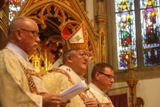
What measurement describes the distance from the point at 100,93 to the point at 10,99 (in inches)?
93.6

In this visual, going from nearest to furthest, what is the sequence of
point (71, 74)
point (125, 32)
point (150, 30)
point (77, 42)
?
point (71, 74)
point (77, 42)
point (150, 30)
point (125, 32)

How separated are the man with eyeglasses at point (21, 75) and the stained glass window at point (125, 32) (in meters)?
7.83

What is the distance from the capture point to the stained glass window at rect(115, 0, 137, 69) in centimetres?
1166

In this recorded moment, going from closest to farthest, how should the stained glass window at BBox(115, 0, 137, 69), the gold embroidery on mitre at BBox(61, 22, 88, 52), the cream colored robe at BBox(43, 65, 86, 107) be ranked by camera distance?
the cream colored robe at BBox(43, 65, 86, 107), the gold embroidery on mitre at BBox(61, 22, 88, 52), the stained glass window at BBox(115, 0, 137, 69)

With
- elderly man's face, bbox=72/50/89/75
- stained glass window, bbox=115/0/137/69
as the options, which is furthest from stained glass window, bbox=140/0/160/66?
elderly man's face, bbox=72/50/89/75

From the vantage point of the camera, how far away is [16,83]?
3.51 m

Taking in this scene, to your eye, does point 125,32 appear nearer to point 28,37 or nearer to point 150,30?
point 150,30

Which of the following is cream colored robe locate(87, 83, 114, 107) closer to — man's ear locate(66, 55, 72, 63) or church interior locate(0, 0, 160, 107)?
man's ear locate(66, 55, 72, 63)

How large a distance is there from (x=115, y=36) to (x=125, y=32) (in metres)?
0.31

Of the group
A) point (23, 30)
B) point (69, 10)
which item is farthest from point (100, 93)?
point (69, 10)

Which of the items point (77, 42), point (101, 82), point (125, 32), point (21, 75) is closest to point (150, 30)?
point (125, 32)

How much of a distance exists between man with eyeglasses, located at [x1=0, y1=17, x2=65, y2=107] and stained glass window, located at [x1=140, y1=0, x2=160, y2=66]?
25.9ft

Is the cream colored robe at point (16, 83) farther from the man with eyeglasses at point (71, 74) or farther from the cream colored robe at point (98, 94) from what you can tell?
the cream colored robe at point (98, 94)

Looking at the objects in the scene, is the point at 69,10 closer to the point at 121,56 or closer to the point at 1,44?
the point at 1,44
